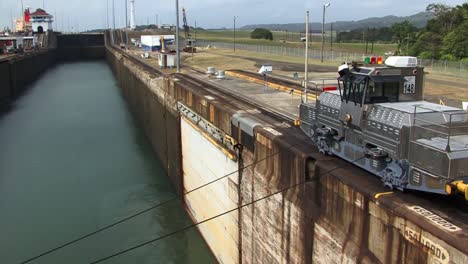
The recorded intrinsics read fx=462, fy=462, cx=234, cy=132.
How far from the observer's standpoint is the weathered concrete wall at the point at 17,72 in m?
82.1

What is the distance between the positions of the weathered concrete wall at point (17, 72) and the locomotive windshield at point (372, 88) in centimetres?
7857

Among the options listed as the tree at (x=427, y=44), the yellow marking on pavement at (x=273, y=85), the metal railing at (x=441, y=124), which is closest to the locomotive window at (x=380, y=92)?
the metal railing at (x=441, y=124)

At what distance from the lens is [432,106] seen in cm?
1327

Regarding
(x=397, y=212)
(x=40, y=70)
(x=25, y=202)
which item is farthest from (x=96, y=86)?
(x=397, y=212)

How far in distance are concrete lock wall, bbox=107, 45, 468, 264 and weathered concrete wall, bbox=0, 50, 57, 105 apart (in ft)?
203

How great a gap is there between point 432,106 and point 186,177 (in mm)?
22502

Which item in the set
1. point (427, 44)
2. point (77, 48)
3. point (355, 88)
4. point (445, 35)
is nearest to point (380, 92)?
point (355, 88)

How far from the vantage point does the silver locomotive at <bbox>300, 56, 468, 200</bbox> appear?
10570 millimetres

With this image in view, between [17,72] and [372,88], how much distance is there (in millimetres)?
93729

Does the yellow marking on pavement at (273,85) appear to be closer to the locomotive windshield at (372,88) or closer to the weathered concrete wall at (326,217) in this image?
the weathered concrete wall at (326,217)

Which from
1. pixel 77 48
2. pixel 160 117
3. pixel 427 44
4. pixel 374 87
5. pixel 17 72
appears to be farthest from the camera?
pixel 77 48

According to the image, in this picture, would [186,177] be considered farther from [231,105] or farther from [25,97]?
[25,97]

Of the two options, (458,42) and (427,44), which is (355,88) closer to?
(458,42)

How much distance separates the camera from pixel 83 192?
3603 centimetres
